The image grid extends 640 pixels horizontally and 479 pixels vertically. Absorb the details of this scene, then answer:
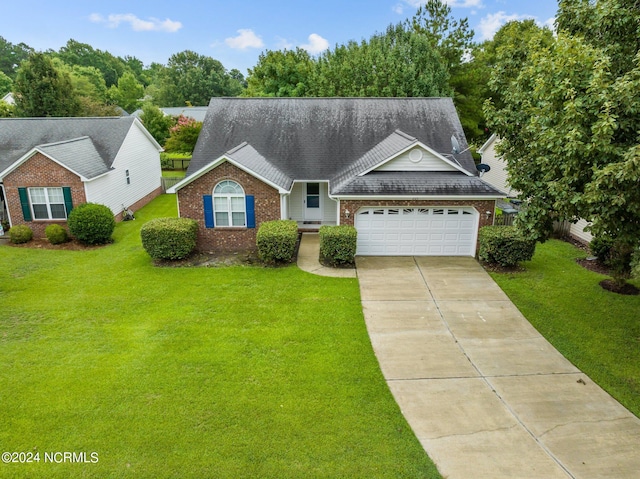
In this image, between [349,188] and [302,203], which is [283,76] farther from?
[349,188]

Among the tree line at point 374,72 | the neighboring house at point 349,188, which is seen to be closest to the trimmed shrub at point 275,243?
the neighboring house at point 349,188

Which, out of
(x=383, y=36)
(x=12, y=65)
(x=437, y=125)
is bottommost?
→ (x=437, y=125)

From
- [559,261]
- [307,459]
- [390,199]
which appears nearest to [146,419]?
[307,459]

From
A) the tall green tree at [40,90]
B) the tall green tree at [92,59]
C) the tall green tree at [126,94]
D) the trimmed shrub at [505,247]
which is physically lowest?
the trimmed shrub at [505,247]

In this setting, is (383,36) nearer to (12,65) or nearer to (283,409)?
(283,409)

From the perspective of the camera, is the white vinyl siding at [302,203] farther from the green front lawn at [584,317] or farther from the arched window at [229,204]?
the green front lawn at [584,317]

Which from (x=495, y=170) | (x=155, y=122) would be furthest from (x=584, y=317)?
(x=155, y=122)
